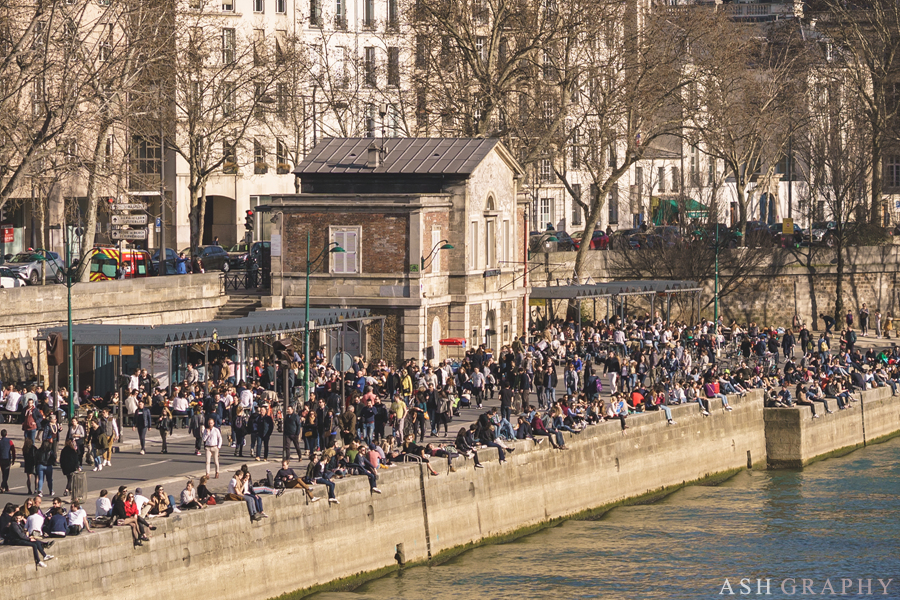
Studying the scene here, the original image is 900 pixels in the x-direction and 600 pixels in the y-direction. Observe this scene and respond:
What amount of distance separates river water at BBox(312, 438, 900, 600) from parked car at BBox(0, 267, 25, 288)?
21.5 meters

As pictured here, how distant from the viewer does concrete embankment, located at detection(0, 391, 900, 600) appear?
29.3m

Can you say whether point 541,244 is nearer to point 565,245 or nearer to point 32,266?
point 565,245

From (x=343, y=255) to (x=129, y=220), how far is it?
7854mm

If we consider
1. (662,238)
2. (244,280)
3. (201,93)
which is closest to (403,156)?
→ (244,280)

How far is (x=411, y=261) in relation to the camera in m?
52.2

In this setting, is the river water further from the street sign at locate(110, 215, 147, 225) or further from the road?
the street sign at locate(110, 215, 147, 225)

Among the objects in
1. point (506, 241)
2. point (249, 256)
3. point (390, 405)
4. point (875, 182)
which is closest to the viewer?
point (390, 405)

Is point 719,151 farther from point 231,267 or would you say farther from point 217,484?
point 217,484

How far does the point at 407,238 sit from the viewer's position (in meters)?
52.4

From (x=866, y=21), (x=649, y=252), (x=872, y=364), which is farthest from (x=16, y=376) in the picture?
(x=866, y=21)

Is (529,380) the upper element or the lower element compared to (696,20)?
lower

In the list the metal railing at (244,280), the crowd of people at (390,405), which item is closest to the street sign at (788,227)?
the crowd of people at (390,405)

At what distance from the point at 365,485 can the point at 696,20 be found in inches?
1714

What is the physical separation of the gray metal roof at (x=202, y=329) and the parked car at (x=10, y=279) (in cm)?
828
